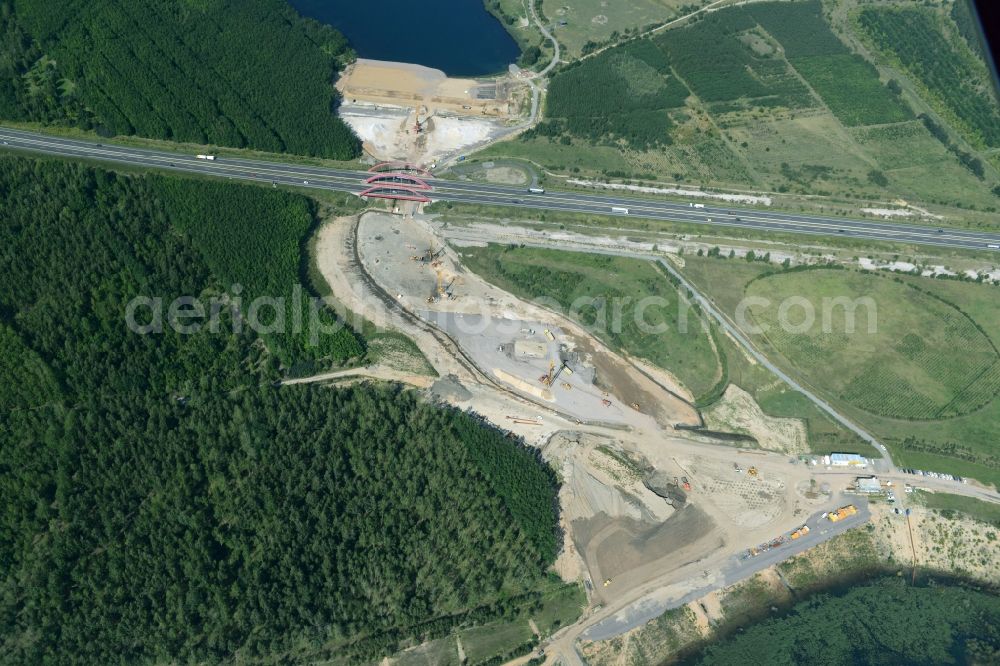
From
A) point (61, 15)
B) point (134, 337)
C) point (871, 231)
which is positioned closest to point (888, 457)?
point (871, 231)

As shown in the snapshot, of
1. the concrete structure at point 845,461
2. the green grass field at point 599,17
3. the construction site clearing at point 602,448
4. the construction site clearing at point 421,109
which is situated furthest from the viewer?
the green grass field at point 599,17

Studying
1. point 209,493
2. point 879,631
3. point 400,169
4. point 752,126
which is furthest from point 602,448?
point 752,126

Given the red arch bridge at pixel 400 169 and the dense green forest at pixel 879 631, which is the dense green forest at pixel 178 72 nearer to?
the red arch bridge at pixel 400 169

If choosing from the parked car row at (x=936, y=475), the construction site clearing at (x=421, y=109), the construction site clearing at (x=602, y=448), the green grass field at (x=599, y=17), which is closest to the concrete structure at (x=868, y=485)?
the construction site clearing at (x=602, y=448)

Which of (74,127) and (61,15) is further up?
(61,15)

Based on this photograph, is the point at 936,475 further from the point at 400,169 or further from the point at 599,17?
the point at 599,17

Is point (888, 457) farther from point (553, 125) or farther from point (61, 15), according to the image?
point (61, 15)
